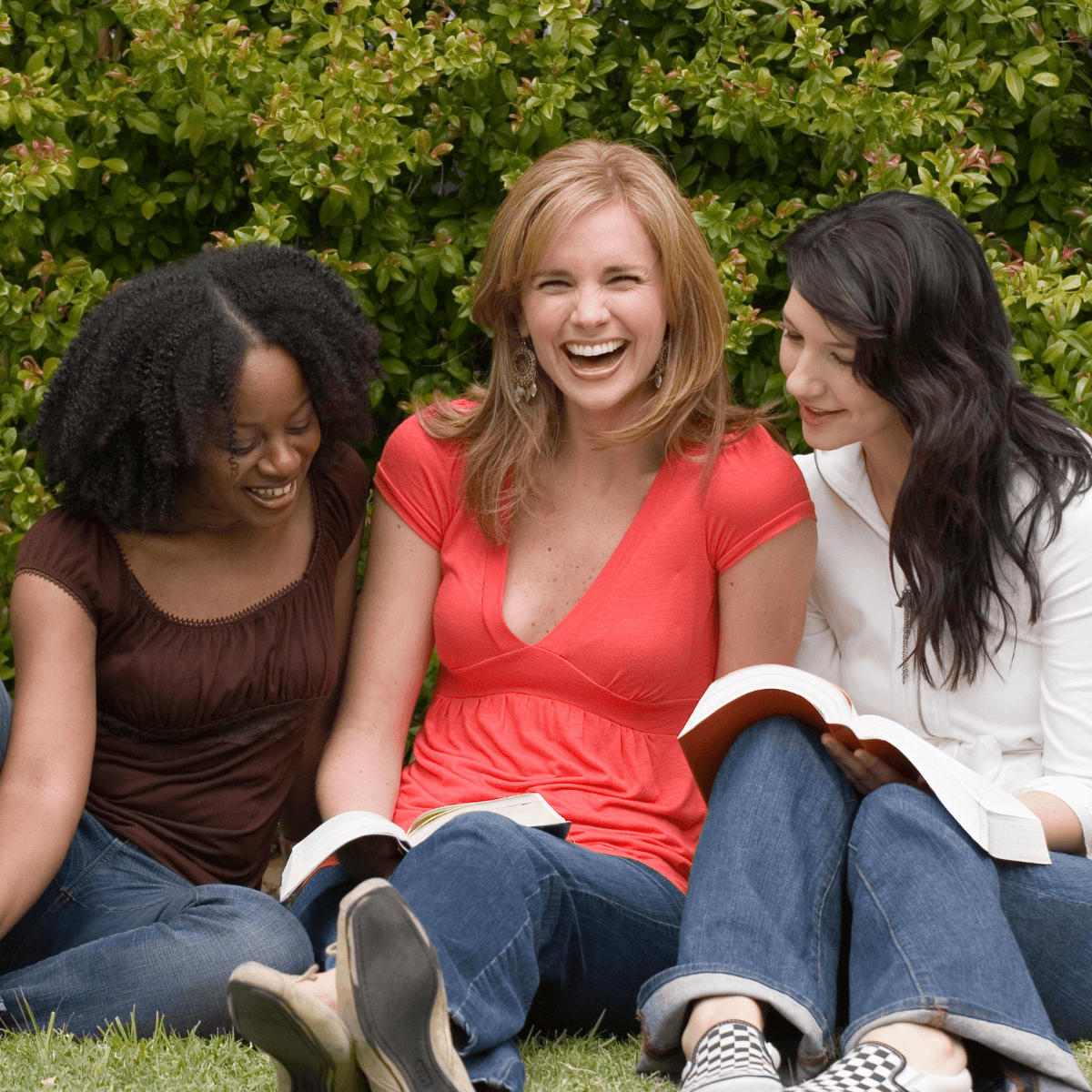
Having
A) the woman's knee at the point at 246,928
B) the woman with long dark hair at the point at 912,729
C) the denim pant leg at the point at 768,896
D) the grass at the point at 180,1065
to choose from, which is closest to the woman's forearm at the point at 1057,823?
the woman with long dark hair at the point at 912,729

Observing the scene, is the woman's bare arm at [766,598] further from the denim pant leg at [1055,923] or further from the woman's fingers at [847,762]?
the denim pant leg at [1055,923]

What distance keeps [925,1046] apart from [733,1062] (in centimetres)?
28

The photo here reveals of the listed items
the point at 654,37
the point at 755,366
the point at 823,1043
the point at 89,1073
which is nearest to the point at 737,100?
the point at 654,37

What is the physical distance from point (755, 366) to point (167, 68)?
165cm

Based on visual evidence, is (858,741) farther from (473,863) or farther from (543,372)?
(543,372)

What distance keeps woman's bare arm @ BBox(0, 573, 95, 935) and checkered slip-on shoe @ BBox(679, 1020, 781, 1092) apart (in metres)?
1.20

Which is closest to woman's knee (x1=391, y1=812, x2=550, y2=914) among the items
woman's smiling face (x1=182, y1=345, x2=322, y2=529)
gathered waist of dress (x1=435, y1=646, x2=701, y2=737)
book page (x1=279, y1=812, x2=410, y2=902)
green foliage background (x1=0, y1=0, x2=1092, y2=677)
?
book page (x1=279, y1=812, x2=410, y2=902)

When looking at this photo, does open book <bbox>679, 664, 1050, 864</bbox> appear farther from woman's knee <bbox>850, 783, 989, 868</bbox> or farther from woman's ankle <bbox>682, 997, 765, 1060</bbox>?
woman's ankle <bbox>682, 997, 765, 1060</bbox>

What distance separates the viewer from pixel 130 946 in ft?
8.37

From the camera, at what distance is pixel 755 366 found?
3.77 metres

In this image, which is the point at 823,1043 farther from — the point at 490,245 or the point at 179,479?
the point at 490,245

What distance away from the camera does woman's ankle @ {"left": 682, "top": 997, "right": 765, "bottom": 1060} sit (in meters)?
2.18

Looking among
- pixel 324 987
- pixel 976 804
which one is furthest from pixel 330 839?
pixel 976 804

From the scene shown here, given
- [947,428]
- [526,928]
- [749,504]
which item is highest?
[947,428]
